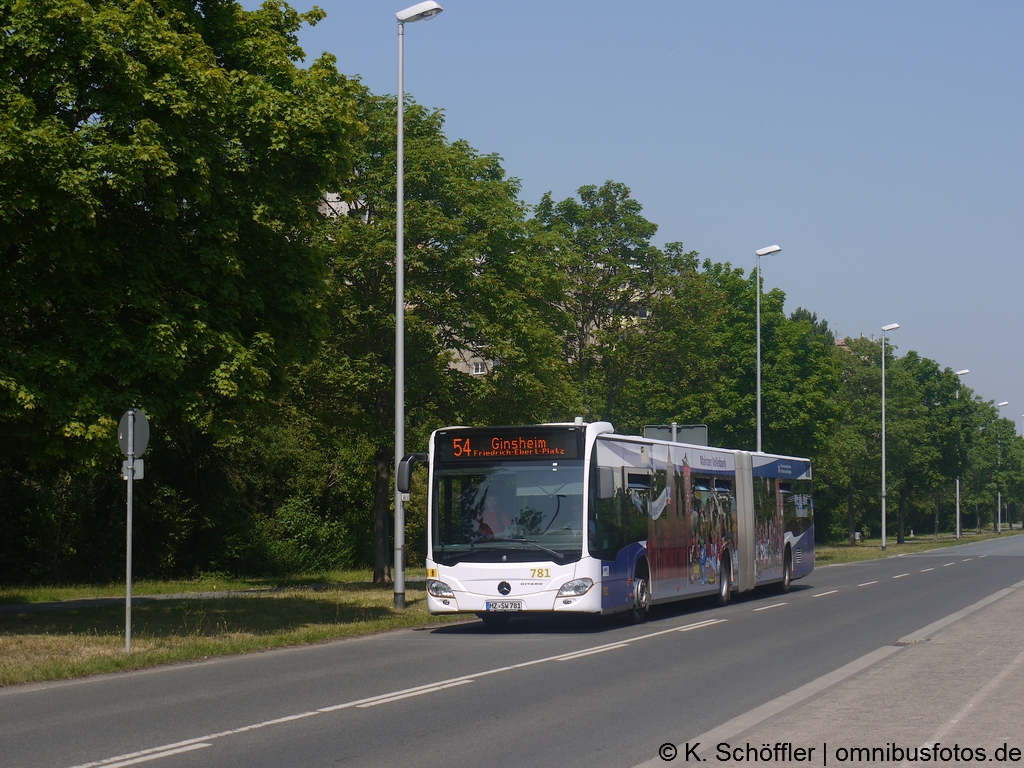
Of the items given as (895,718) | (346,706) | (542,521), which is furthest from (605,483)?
(895,718)

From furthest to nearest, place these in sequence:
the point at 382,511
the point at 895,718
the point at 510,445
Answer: the point at 382,511
the point at 510,445
the point at 895,718

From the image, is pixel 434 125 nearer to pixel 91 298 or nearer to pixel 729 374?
pixel 91 298

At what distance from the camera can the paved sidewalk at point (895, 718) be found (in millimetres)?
7898

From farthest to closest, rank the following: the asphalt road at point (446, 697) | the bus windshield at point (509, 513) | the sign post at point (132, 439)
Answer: the bus windshield at point (509, 513) → the sign post at point (132, 439) → the asphalt road at point (446, 697)

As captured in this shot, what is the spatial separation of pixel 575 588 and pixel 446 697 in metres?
6.85

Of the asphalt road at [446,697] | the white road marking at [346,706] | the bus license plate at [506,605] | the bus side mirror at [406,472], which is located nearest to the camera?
the white road marking at [346,706]

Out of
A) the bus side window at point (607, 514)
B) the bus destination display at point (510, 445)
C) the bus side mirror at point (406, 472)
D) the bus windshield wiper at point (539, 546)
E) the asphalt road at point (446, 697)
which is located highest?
A: the bus destination display at point (510, 445)

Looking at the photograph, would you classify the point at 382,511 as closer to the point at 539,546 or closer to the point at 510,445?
the point at 510,445

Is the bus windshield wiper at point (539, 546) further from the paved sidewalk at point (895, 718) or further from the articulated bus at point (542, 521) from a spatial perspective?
the paved sidewalk at point (895, 718)

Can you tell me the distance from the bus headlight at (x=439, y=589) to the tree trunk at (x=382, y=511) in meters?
12.4

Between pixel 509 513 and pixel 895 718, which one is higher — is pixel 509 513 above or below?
above

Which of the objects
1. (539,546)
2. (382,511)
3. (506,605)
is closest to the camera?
(506,605)

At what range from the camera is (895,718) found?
30.3 ft

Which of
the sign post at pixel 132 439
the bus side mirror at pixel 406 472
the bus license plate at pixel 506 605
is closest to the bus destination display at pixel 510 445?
the bus side mirror at pixel 406 472
